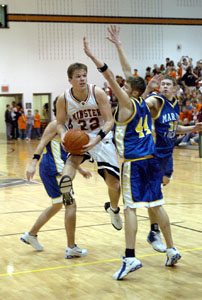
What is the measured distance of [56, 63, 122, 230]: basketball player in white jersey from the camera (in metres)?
5.07

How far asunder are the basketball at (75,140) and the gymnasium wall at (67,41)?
759 inches

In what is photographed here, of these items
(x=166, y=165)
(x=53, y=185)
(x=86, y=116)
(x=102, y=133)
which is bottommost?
(x=53, y=185)

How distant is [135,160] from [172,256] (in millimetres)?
973

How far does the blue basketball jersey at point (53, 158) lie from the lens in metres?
5.62

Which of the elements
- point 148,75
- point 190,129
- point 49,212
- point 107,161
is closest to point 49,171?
point 49,212

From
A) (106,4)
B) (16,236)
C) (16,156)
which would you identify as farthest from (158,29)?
(16,236)

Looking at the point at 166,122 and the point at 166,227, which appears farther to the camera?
the point at 166,122

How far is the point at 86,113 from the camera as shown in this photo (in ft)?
17.3

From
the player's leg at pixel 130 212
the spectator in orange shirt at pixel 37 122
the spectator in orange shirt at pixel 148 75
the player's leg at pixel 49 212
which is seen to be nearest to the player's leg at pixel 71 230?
the player's leg at pixel 49 212

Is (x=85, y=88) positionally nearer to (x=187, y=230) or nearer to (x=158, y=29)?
(x=187, y=230)

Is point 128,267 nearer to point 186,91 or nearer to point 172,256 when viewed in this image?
point 172,256

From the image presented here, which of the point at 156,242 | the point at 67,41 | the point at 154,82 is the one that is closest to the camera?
the point at 154,82

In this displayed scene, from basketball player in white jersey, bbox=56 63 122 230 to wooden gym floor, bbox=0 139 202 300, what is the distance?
2.52ft

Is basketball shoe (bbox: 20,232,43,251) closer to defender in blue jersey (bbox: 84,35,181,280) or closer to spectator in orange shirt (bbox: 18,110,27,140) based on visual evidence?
defender in blue jersey (bbox: 84,35,181,280)
